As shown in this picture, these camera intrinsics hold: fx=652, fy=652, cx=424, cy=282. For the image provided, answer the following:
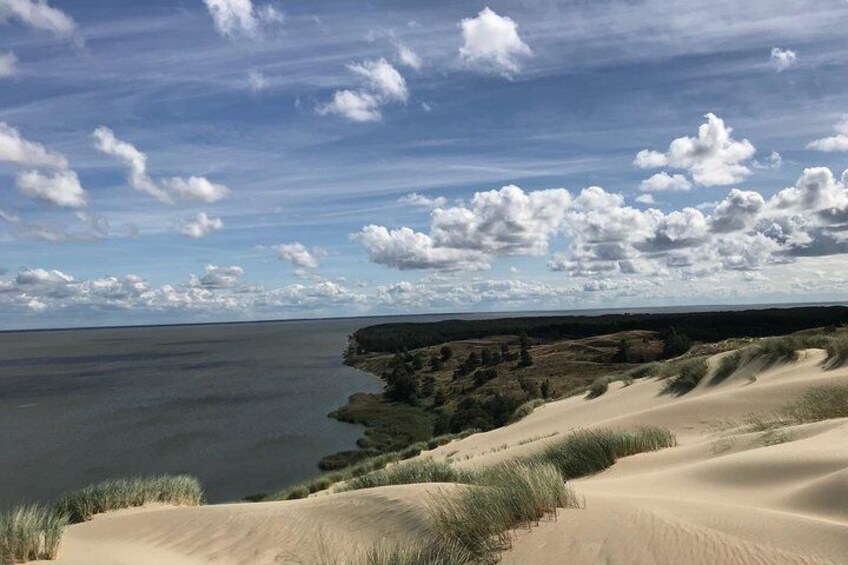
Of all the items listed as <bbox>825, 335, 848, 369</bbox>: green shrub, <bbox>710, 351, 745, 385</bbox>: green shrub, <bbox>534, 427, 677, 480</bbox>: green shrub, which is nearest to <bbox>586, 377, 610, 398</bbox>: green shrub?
<bbox>710, 351, 745, 385</bbox>: green shrub

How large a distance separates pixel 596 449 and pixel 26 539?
277 inches

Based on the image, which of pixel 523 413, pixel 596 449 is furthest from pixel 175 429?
pixel 596 449

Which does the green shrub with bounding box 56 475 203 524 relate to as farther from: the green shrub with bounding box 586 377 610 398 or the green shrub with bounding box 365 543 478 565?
the green shrub with bounding box 586 377 610 398

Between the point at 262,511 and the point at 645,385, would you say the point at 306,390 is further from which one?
the point at 262,511

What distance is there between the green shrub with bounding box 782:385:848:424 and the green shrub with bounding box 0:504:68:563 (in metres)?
10.1

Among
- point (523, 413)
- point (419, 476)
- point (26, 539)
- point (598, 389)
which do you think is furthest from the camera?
point (523, 413)

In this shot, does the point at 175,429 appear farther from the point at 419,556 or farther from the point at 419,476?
Result: the point at 419,556

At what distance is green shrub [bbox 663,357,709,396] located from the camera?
1744cm

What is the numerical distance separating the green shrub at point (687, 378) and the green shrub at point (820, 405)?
5279 millimetres

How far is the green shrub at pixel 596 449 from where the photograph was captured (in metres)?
9.14

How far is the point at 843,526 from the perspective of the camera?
423 cm

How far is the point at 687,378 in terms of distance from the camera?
17844 mm

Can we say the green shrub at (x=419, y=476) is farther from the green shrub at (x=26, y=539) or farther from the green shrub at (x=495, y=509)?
the green shrub at (x=26, y=539)

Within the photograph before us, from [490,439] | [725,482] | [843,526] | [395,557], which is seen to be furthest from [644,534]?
[490,439]
